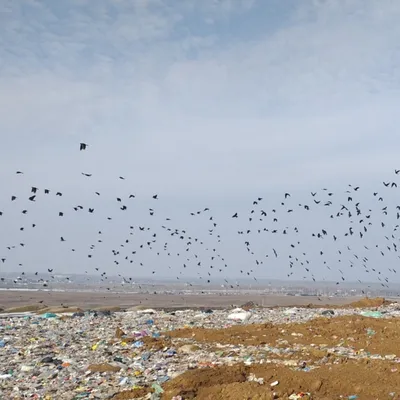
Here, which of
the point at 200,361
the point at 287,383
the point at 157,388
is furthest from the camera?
the point at 200,361

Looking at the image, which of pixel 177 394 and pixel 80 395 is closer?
pixel 177 394

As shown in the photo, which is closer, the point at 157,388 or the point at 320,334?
the point at 157,388

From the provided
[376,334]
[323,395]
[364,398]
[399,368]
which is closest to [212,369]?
[323,395]

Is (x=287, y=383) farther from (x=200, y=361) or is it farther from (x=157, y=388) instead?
(x=200, y=361)

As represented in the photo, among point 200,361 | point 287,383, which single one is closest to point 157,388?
point 287,383

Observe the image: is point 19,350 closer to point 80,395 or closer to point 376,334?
point 80,395

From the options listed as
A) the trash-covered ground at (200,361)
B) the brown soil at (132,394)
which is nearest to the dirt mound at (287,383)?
the trash-covered ground at (200,361)
